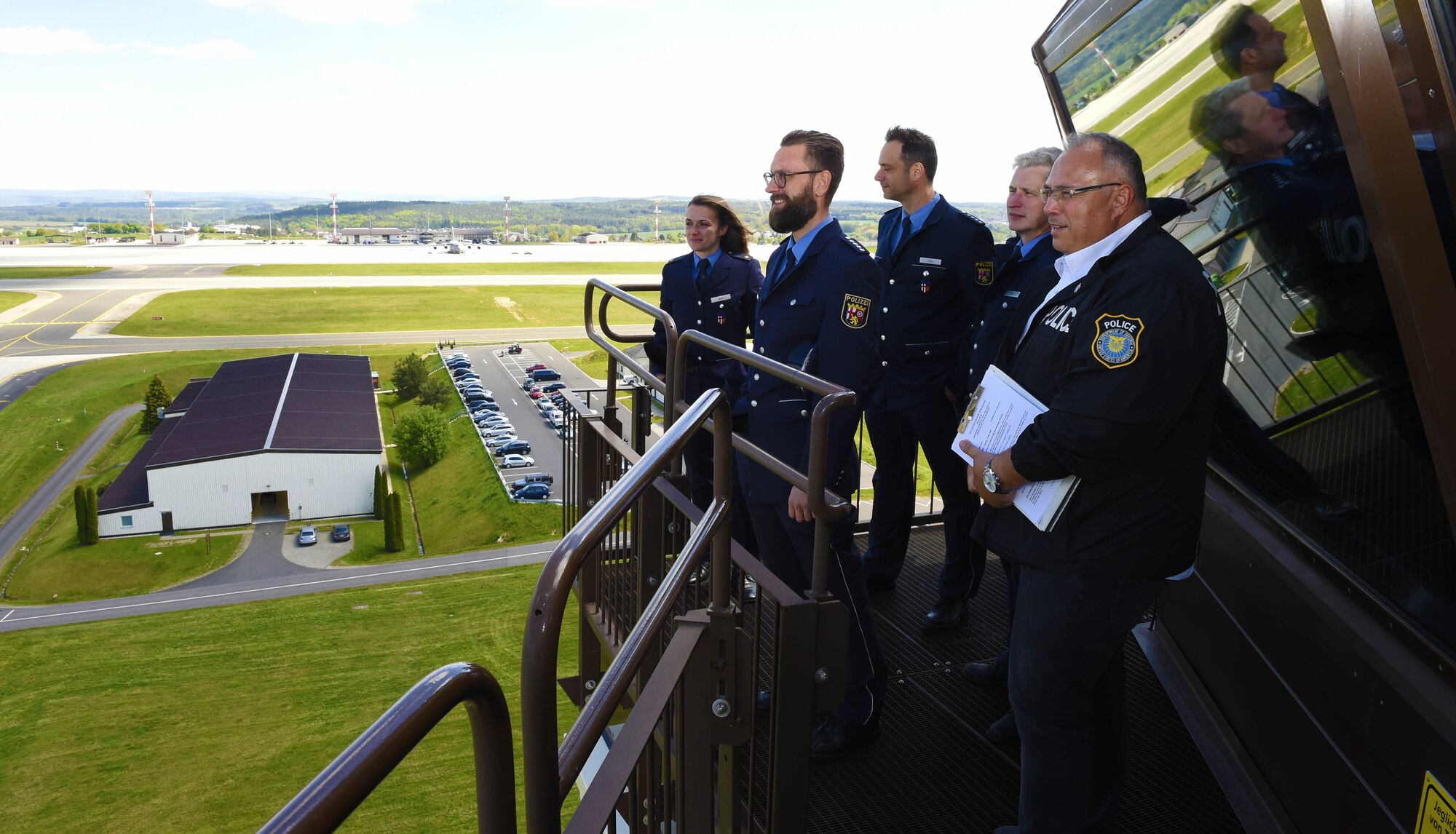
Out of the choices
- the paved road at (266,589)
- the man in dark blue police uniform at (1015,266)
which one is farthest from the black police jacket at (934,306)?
the paved road at (266,589)

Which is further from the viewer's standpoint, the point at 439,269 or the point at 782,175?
the point at 439,269

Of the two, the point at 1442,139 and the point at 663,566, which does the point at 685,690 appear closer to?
the point at 663,566

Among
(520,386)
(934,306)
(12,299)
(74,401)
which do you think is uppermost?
(934,306)

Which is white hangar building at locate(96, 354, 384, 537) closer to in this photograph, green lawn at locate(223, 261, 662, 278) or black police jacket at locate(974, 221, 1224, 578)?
black police jacket at locate(974, 221, 1224, 578)

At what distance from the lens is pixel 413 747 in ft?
2.67

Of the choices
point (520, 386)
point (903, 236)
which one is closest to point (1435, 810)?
point (903, 236)

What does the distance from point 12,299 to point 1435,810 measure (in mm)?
91799

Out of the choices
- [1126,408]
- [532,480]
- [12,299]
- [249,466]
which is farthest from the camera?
[12,299]

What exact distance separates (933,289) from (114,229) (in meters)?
218

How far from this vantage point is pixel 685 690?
7.18ft

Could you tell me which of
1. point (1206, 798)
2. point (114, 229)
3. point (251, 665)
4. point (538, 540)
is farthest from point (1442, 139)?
point (114, 229)

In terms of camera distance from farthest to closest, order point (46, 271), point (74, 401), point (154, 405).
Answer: point (46, 271)
point (74, 401)
point (154, 405)

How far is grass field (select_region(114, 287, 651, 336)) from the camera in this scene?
6756 centimetres

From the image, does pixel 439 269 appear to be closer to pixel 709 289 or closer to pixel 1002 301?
pixel 709 289
